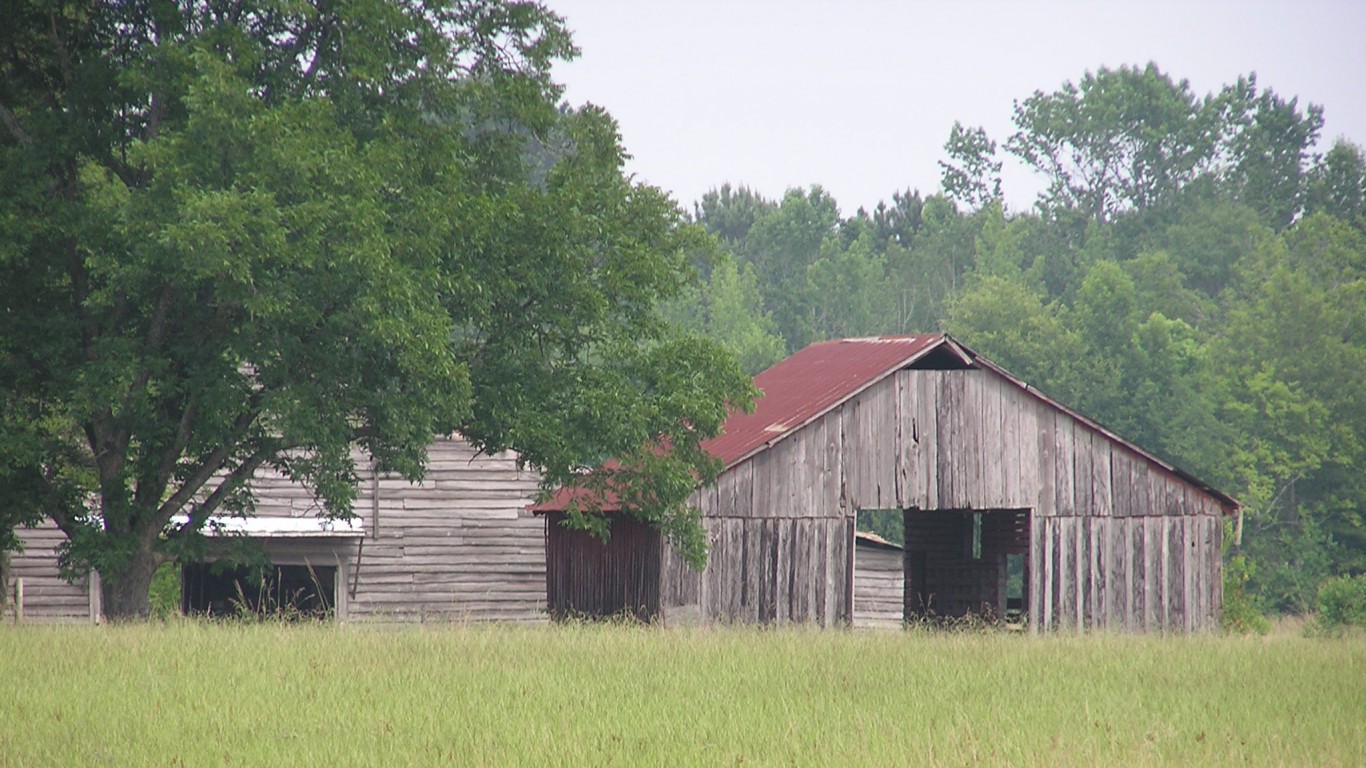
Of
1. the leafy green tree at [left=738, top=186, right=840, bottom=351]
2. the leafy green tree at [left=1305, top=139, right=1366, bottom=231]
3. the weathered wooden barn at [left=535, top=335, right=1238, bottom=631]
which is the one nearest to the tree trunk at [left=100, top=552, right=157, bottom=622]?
the weathered wooden barn at [left=535, top=335, right=1238, bottom=631]

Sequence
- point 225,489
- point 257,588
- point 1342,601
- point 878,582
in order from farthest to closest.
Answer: point 1342,601 < point 257,588 < point 878,582 < point 225,489

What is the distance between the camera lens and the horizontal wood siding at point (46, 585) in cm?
3216

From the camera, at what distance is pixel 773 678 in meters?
16.2

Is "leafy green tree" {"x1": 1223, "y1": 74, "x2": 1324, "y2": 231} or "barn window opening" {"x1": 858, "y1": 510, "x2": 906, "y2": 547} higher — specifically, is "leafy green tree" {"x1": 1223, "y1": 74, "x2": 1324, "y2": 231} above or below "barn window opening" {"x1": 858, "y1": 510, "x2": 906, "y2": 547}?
above

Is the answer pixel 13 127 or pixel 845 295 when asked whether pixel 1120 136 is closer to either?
pixel 845 295

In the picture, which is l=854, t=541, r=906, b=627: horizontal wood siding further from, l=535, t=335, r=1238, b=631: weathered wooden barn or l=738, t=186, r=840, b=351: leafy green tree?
l=738, t=186, r=840, b=351: leafy green tree

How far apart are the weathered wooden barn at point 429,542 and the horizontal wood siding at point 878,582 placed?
742 cm

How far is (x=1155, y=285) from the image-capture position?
251 ft

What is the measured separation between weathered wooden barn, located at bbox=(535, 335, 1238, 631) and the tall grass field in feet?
22.5

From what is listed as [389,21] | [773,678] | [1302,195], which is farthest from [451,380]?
[1302,195]

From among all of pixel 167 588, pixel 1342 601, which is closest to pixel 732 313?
pixel 1342 601

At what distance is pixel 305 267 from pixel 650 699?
319 inches

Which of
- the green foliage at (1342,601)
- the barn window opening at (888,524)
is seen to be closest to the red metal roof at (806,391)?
the green foliage at (1342,601)

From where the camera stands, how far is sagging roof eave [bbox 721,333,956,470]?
26906 mm
